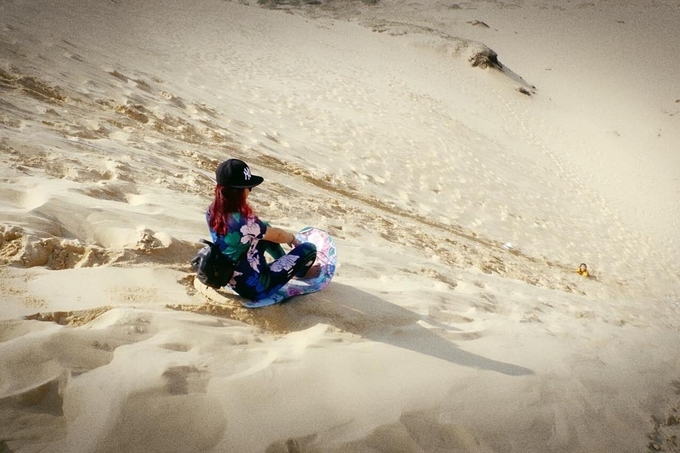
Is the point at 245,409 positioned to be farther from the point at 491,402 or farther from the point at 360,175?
the point at 360,175

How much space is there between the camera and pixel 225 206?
2.01m

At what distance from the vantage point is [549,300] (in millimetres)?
3877

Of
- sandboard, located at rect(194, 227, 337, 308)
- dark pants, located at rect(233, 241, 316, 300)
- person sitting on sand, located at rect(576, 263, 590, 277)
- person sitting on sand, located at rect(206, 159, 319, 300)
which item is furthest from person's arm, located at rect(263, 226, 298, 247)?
person sitting on sand, located at rect(576, 263, 590, 277)

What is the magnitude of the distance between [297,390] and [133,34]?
34.1ft

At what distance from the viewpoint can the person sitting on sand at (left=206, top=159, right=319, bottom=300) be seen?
6.40ft

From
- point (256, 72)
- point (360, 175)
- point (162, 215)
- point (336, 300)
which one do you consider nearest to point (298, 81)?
point (256, 72)

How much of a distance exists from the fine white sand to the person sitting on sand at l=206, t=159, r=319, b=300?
16cm

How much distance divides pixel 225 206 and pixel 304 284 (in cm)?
73

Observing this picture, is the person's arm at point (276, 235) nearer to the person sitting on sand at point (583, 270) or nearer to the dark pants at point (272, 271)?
the dark pants at point (272, 271)

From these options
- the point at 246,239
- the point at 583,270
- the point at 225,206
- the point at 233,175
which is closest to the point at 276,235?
the point at 246,239

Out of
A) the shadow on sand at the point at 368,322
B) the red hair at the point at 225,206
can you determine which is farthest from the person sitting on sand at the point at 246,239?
the shadow on sand at the point at 368,322

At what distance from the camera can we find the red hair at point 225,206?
1.98m

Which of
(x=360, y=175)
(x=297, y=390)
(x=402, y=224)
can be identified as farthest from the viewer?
(x=360, y=175)

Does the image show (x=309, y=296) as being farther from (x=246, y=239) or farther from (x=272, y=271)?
(x=246, y=239)
